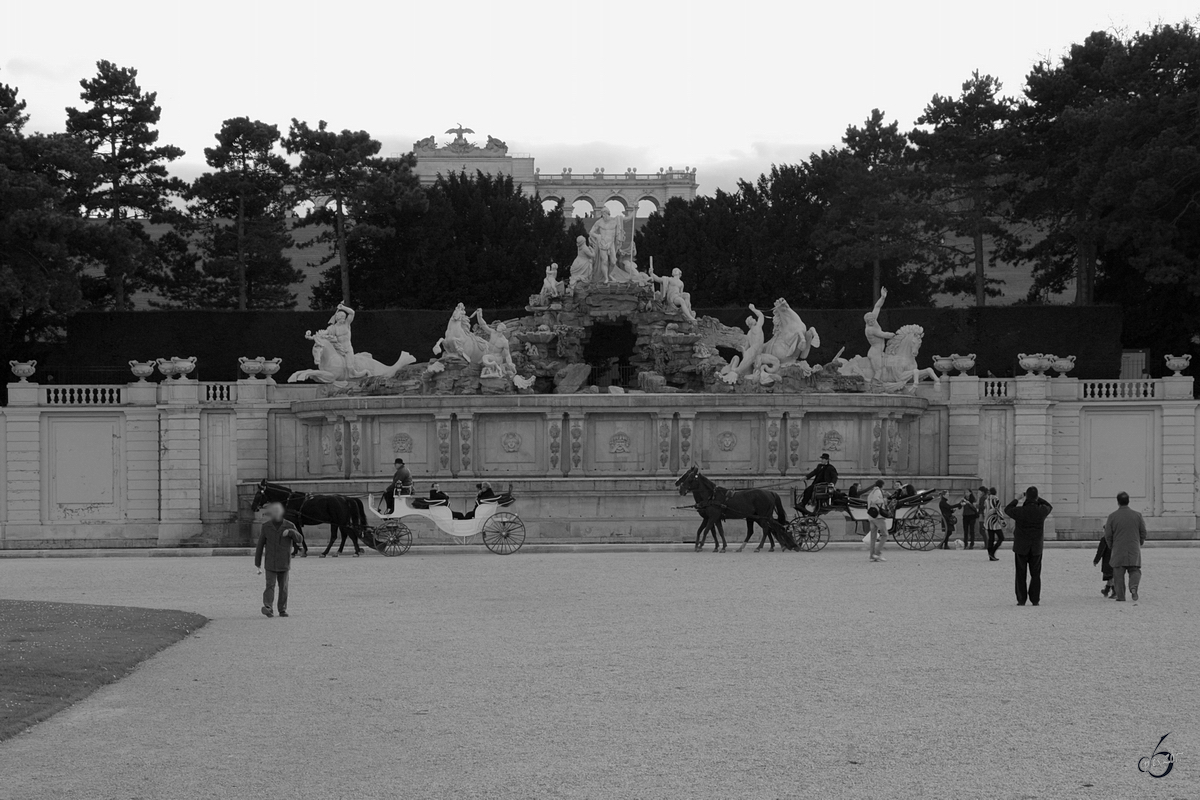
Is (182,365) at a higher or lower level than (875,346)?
lower

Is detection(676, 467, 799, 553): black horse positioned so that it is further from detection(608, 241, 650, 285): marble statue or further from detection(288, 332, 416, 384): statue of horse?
detection(608, 241, 650, 285): marble statue

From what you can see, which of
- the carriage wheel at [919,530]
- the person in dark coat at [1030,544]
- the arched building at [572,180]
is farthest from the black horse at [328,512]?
the arched building at [572,180]

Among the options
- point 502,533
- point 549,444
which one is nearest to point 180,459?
point 549,444

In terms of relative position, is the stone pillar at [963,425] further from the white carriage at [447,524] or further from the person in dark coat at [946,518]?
the white carriage at [447,524]

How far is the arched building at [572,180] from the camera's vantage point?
88.0m

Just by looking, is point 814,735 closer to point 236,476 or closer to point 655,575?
point 655,575

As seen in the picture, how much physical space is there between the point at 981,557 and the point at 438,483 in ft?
41.0

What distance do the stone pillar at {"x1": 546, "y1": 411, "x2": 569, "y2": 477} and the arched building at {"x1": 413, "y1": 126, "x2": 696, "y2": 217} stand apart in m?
49.3

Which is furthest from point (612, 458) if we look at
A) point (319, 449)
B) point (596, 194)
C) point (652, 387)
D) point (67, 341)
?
point (596, 194)

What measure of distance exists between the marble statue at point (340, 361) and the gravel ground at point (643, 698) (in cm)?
1828

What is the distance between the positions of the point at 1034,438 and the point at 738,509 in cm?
1188

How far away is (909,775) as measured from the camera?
462 inches

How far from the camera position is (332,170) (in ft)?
190

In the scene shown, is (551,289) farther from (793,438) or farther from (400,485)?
(400,485)
